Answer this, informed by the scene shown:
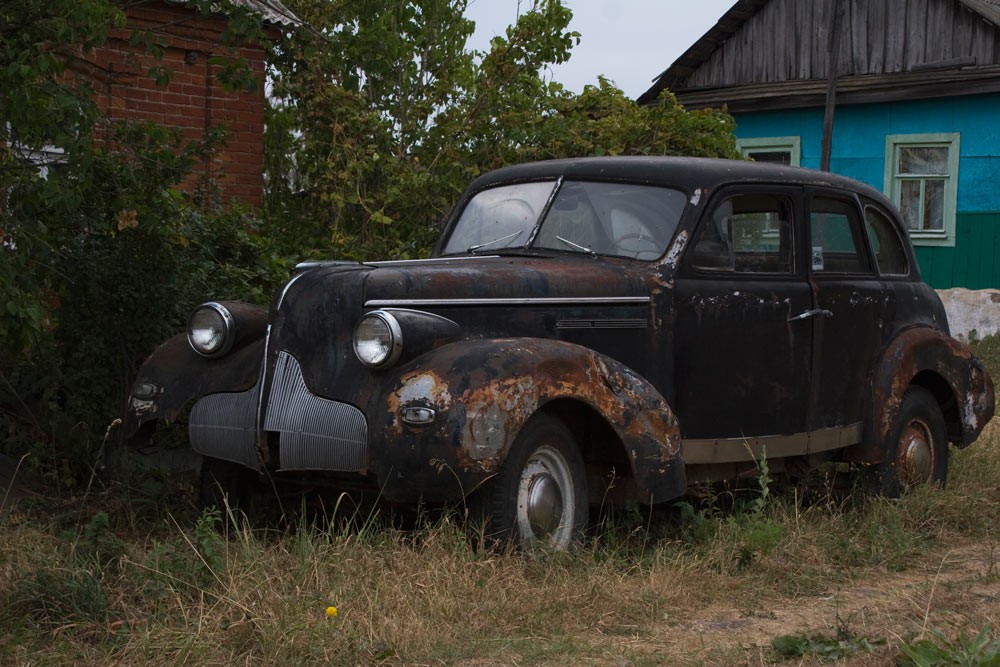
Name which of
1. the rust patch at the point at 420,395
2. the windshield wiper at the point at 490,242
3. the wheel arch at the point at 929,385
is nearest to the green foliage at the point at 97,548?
the rust patch at the point at 420,395

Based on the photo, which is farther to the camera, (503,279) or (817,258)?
(817,258)

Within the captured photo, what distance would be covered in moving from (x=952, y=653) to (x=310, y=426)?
2498 millimetres

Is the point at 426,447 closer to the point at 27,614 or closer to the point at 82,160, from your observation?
the point at 27,614

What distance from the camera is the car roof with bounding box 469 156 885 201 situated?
6402 mm

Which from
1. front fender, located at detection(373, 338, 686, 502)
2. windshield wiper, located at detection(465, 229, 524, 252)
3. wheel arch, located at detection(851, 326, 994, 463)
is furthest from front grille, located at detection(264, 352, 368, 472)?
wheel arch, located at detection(851, 326, 994, 463)

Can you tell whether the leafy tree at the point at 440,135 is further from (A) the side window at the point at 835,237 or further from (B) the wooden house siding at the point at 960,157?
(B) the wooden house siding at the point at 960,157

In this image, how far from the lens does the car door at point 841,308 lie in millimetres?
6727

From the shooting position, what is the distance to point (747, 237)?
654cm

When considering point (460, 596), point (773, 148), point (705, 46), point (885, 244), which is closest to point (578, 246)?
point (885, 244)

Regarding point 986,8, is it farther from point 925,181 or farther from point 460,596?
point 460,596

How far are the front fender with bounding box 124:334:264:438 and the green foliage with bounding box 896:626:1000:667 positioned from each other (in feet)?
9.26

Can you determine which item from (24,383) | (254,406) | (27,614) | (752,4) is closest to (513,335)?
(254,406)

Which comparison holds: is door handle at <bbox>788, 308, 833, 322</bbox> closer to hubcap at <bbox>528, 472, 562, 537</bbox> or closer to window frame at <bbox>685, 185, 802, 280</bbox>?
window frame at <bbox>685, 185, 802, 280</bbox>

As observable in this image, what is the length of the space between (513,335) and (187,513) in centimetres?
180
